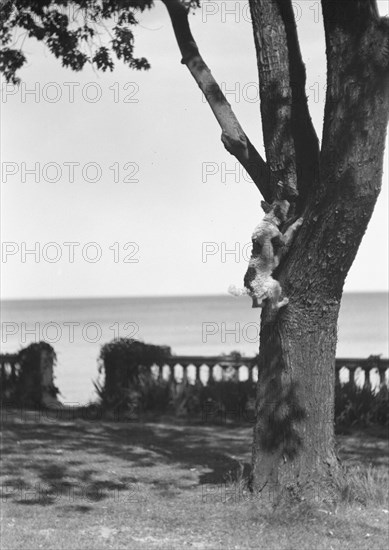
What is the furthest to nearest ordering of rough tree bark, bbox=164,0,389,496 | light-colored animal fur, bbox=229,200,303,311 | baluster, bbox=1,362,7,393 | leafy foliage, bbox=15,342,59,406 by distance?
baluster, bbox=1,362,7,393, leafy foliage, bbox=15,342,59,406, light-colored animal fur, bbox=229,200,303,311, rough tree bark, bbox=164,0,389,496

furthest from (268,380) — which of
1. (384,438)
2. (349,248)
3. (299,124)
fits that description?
(384,438)

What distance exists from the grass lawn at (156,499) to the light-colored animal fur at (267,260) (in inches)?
76.2

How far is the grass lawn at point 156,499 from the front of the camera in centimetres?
759

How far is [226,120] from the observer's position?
9070mm

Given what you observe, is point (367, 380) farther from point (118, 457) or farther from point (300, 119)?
point (300, 119)

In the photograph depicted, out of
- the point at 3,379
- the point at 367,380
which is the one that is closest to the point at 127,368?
the point at 3,379

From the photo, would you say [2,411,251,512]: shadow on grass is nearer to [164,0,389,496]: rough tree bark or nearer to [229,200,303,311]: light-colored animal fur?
[164,0,389,496]: rough tree bark

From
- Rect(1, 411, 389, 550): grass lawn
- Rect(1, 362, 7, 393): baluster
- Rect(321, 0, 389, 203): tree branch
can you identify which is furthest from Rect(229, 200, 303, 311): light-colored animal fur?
Rect(1, 362, 7, 393): baluster

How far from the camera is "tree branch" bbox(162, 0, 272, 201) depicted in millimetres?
8969

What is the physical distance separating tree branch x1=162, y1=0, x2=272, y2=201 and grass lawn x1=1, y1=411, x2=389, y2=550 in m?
3.02

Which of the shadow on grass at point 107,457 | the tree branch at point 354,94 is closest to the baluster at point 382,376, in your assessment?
Answer: the shadow on grass at point 107,457

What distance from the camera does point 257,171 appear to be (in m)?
9.02

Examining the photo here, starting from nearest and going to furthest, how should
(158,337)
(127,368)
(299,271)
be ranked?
1. (299,271)
2. (127,368)
3. (158,337)

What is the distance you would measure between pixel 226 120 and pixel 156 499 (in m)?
3.88
